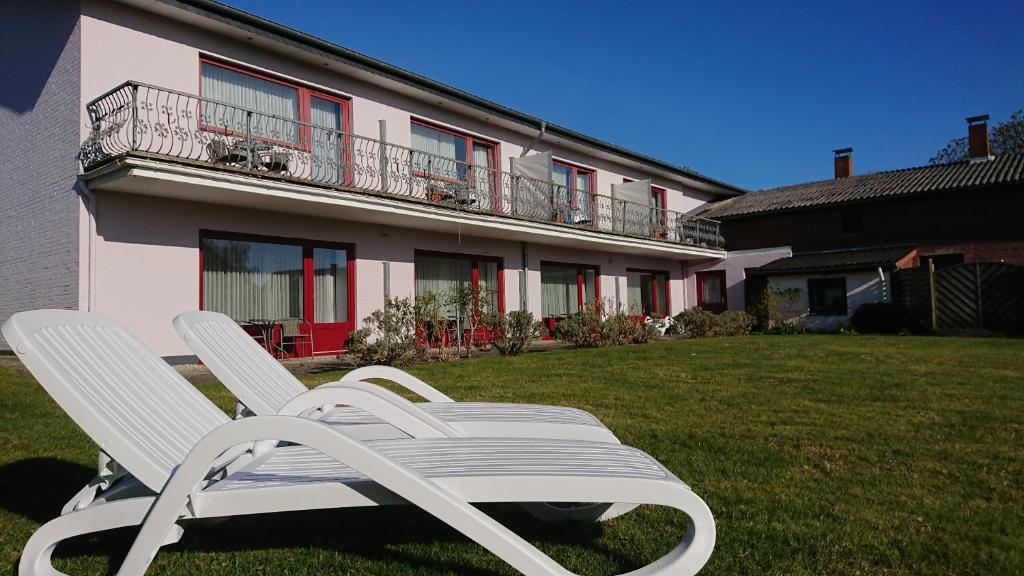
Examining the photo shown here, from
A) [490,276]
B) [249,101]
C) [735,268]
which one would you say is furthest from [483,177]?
[735,268]

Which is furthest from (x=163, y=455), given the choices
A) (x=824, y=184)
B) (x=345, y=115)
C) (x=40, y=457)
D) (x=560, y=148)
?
(x=824, y=184)

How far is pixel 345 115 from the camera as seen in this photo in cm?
1320

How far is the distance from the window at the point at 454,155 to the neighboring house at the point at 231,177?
0.05 metres

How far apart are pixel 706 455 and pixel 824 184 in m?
27.4

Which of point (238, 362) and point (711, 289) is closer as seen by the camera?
point (238, 362)

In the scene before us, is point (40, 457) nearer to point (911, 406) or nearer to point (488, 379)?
point (488, 379)

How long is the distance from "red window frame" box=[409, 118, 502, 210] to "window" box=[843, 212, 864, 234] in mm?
15692

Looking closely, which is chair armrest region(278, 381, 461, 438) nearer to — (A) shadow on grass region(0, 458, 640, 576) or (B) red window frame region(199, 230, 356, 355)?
(A) shadow on grass region(0, 458, 640, 576)

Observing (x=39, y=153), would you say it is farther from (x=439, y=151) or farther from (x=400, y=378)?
(x=400, y=378)

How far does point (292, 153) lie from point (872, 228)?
2192 cm

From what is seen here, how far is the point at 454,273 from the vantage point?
1564 cm

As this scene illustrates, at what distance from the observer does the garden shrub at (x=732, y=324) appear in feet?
61.5

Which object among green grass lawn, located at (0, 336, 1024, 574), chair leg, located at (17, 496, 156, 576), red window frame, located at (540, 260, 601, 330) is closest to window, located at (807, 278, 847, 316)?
red window frame, located at (540, 260, 601, 330)

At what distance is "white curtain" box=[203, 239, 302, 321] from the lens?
36.5 ft
